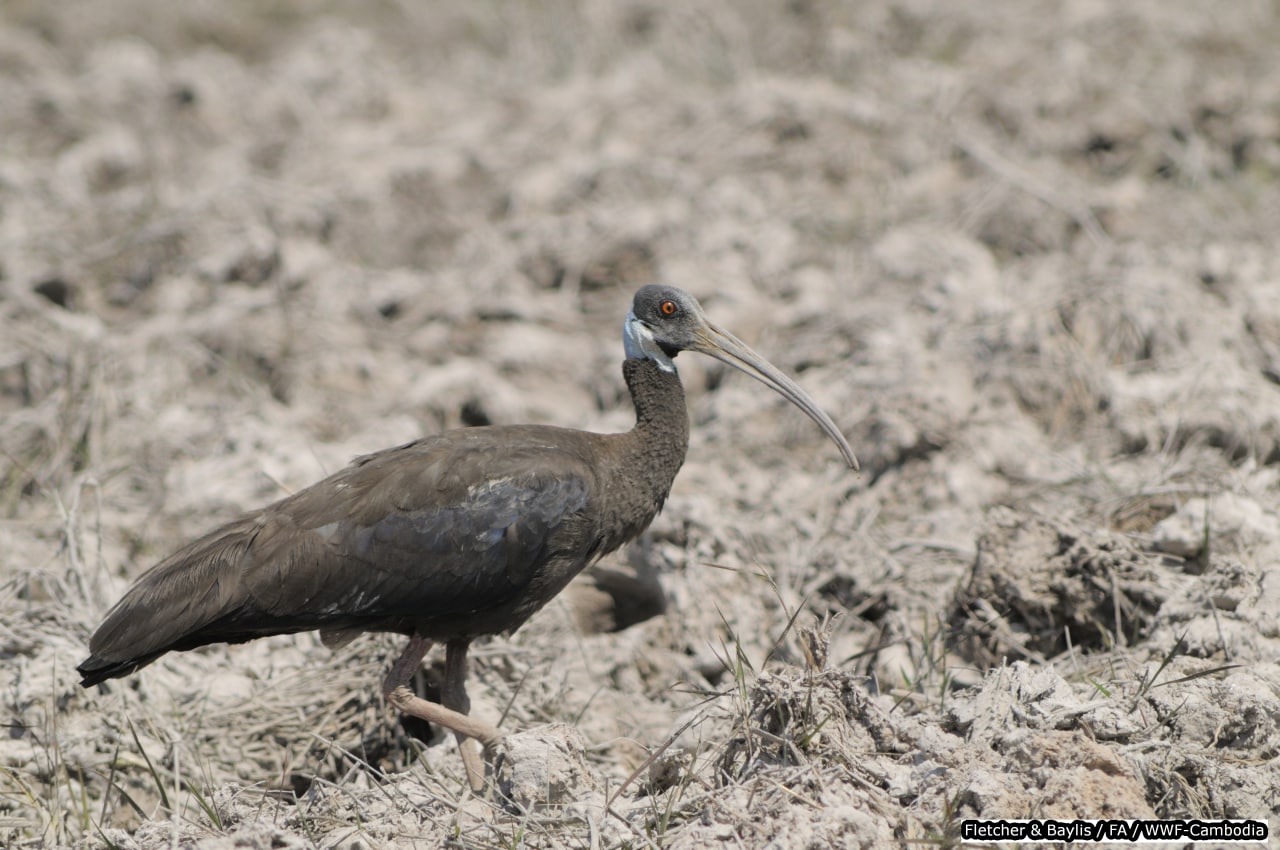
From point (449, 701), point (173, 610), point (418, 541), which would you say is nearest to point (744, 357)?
point (418, 541)

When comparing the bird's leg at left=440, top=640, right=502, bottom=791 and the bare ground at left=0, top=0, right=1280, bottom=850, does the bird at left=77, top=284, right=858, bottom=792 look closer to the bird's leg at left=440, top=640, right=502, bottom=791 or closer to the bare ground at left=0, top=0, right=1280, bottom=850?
the bird's leg at left=440, top=640, right=502, bottom=791

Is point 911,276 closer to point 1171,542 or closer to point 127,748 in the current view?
point 1171,542

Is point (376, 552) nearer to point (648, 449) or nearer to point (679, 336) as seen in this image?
point (648, 449)

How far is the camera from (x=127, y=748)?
5.71 m

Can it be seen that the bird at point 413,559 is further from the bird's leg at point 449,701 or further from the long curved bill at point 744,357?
the long curved bill at point 744,357

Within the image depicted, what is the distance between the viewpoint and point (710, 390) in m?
9.17

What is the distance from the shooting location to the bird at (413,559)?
5316mm

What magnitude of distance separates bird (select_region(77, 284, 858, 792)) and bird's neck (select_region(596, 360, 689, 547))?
0.5 inches

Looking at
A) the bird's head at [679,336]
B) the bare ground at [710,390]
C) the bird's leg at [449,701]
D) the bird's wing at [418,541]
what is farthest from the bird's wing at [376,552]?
the bird's head at [679,336]

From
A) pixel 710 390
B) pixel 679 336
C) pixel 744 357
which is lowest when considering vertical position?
pixel 710 390

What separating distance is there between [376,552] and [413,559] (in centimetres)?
15

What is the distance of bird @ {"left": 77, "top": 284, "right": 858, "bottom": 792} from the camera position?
5.32 metres

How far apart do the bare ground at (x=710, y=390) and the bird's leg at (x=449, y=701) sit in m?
0.26

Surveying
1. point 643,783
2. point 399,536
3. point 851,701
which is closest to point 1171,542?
point 851,701
